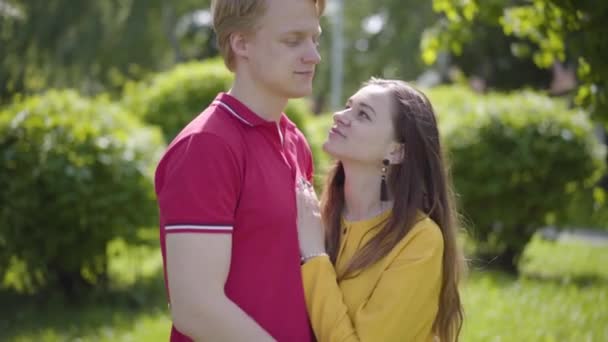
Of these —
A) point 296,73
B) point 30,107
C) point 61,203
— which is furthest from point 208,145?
point 30,107

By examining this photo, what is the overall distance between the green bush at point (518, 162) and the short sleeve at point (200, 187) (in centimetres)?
671

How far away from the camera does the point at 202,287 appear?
2.25 meters

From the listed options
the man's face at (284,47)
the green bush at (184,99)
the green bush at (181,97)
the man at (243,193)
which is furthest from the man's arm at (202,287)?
the green bush at (181,97)

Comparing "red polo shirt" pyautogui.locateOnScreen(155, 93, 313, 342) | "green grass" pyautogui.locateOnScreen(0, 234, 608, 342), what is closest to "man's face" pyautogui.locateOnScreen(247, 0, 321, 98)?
"red polo shirt" pyautogui.locateOnScreen(155, 93, 313, 342)

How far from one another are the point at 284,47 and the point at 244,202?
49cm

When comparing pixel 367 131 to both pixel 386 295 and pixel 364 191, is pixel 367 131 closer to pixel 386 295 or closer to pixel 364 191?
pixel 364 191

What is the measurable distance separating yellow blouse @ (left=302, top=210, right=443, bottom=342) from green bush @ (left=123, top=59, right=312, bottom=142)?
6978 mm

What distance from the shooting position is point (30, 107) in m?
7.36

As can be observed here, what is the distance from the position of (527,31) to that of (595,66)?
0.92 meters

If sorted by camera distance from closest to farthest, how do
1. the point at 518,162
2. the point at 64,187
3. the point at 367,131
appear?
the point at 367,131 → the point at 64,187 → the point at 518,162

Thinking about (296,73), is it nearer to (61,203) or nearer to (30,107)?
(61,203)

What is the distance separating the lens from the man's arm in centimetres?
224

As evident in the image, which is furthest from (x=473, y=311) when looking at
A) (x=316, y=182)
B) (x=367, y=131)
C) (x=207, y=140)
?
(x=207, y=140)

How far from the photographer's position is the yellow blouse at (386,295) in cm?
258
